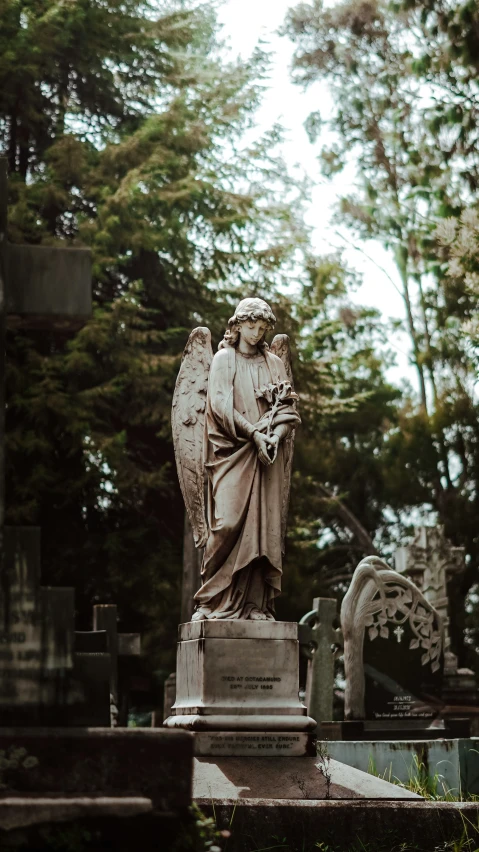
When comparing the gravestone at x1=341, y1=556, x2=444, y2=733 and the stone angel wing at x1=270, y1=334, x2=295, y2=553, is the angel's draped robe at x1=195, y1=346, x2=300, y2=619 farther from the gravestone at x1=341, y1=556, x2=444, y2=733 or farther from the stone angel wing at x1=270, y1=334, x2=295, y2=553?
the gravestone at x1=341, y1=556, x2=444, y2=733

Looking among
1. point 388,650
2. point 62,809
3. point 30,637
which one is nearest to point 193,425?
point 30,637

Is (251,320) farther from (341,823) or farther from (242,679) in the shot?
(341,823)

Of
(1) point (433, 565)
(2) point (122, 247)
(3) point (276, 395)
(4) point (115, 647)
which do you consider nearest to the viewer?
(3) point (276, 395)

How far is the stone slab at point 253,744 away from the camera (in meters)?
7.01

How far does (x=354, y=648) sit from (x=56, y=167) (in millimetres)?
10605

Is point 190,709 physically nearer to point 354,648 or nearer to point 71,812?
point 71,812

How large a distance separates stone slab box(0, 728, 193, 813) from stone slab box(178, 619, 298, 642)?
322cm

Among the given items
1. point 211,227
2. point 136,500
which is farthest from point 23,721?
point 211,227

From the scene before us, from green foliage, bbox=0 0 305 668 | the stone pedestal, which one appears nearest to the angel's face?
the stone pedestal

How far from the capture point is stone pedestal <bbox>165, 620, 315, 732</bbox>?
23.5 feet

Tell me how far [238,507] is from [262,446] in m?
0.41

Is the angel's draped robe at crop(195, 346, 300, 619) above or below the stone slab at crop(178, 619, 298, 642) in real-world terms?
above

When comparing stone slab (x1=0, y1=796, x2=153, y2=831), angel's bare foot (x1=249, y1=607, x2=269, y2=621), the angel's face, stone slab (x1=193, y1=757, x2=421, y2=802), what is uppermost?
the angel's face

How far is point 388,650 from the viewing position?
11594 mm
